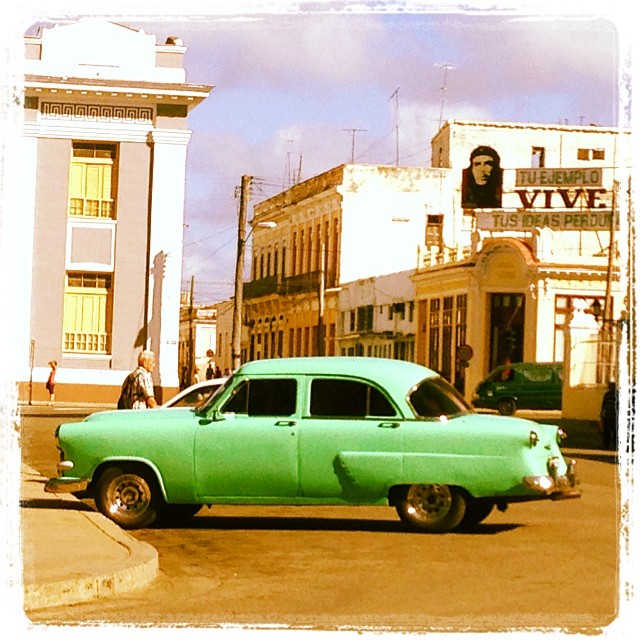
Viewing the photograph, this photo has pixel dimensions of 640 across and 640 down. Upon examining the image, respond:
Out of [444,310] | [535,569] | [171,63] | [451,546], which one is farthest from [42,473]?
[444,310]

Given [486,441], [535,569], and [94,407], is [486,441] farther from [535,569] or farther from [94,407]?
[94,407]

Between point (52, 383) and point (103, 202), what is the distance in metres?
9.18

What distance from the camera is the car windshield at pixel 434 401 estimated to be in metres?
14.0

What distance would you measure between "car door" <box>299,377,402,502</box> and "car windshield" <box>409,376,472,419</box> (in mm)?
196

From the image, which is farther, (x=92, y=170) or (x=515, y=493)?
(x=92, y=170)

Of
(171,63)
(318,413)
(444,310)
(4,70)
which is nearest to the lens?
(4,70)

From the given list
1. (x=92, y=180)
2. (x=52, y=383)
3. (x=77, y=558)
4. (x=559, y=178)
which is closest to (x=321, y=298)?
(x=559, y=178)

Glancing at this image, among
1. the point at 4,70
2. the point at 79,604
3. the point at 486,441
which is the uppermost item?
the point at 4,70

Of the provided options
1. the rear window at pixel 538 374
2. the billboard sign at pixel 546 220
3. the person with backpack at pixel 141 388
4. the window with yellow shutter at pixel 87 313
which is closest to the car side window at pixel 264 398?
the person with backpack at pixel 141 388

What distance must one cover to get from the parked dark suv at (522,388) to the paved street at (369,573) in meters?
30.5

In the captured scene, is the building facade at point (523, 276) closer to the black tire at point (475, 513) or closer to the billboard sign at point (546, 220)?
the billboard sign at point (546, 220)

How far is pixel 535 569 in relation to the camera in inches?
460

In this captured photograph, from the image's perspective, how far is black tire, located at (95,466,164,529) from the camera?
1424 cm

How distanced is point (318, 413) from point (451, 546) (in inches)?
66.2
